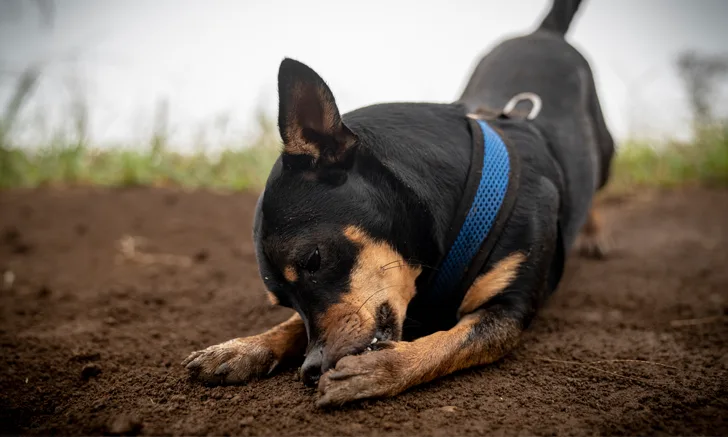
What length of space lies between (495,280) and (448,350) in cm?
45

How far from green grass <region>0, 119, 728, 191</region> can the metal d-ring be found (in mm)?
3987

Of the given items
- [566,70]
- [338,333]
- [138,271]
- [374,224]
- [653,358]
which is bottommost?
[138,271]

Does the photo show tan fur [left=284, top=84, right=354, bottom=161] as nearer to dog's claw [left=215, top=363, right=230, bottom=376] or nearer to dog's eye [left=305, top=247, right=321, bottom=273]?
dog's eye [left=305, top=247, right=321, bottom=273]

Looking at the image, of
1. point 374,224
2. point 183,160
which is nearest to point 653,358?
point 374,224

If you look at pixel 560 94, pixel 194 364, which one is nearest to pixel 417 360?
pixel 194 364

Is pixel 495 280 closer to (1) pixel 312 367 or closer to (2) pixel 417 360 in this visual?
(2) pixel 417 360

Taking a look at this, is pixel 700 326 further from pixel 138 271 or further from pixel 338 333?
pixel 138 271

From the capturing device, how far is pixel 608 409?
2020 millimetres

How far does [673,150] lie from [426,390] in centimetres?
726

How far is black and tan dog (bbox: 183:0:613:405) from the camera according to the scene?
2.20 metres

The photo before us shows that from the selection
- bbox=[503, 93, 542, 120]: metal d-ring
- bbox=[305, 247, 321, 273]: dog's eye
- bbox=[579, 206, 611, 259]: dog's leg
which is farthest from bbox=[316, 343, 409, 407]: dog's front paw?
bbox=[579, 206, 611, 259]: dog's leg

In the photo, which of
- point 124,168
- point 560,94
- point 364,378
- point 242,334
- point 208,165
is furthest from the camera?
point 208,165

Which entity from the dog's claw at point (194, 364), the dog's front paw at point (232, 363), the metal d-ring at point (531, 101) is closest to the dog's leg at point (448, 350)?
the dog's front paw at point (232, 363)

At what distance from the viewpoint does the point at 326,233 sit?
2.25m
